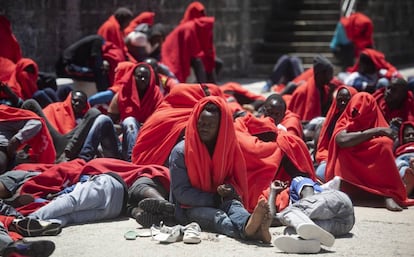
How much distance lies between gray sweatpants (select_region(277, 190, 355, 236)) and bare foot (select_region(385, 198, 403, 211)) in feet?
3.66

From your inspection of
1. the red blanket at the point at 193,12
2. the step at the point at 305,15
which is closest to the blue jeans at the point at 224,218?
the red blanket at the point at 193,12

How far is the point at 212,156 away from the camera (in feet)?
24.4

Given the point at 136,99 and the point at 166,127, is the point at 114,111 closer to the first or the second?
the point at 136,99

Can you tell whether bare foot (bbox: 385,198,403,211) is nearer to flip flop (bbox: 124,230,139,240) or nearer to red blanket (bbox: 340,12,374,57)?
flip flop (bbox: 124,230,139,240)

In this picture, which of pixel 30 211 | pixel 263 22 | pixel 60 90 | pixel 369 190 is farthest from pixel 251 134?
pixel 263 22

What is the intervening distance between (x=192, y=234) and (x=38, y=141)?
2.47m

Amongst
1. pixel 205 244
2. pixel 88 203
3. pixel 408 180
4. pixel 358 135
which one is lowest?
pixel 408 180

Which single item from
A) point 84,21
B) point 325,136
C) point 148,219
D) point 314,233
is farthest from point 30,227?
point 84,21

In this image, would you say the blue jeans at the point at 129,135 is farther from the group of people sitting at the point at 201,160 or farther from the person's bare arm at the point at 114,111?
the person's bare arm at the point at 114,111

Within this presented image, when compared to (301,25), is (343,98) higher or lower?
higher

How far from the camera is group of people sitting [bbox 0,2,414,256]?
7.28 meters

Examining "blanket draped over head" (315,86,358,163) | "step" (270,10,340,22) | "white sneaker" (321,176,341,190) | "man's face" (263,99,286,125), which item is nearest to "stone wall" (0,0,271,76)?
"step" (270,10,340,22)

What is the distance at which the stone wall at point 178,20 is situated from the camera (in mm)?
12914

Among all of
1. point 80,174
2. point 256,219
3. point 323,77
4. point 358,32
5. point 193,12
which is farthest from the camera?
point 358,32
